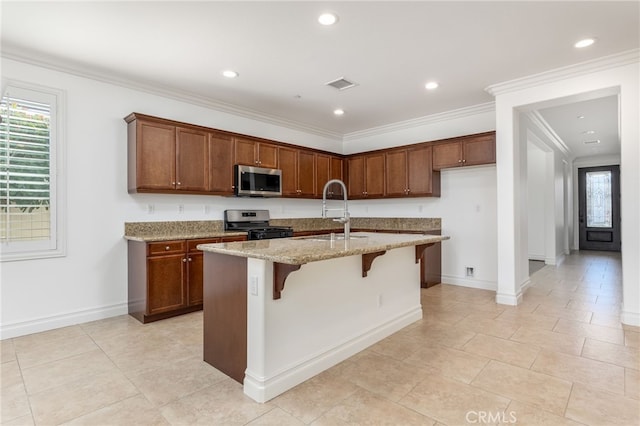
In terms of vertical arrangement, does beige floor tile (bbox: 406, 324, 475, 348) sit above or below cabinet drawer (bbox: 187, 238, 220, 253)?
below

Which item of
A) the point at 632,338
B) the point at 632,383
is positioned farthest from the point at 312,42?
the point at 632,338

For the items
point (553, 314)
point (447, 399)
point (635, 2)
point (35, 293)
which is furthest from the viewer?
point (553, 314)

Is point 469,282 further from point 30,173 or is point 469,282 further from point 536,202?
point 30,173

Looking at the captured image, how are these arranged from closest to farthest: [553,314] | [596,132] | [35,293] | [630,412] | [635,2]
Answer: [630,412], [635,2], [35,293], [553,314], [596,132]

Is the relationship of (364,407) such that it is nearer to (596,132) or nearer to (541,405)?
(541,405)

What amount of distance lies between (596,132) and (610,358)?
564cm

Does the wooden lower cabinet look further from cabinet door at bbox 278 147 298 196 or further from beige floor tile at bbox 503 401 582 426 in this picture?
beige floor tile at bbox 503 401 582 426

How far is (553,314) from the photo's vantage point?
12.2 feet

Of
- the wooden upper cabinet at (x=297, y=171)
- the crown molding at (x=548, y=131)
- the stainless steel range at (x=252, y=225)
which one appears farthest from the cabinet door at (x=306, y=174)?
the crown molding at (x=548, y=131)

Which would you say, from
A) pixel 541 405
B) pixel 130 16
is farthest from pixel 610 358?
pixel 130 16

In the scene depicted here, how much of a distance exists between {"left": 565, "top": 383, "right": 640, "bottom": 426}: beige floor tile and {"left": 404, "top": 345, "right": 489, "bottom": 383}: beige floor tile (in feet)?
1.86

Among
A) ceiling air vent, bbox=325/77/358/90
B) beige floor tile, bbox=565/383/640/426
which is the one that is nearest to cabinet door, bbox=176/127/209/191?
ceiling air vent, bbox=325/77/358/90

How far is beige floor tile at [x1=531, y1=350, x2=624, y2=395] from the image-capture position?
7.36 ft

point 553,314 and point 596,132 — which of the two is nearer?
point 553,314
